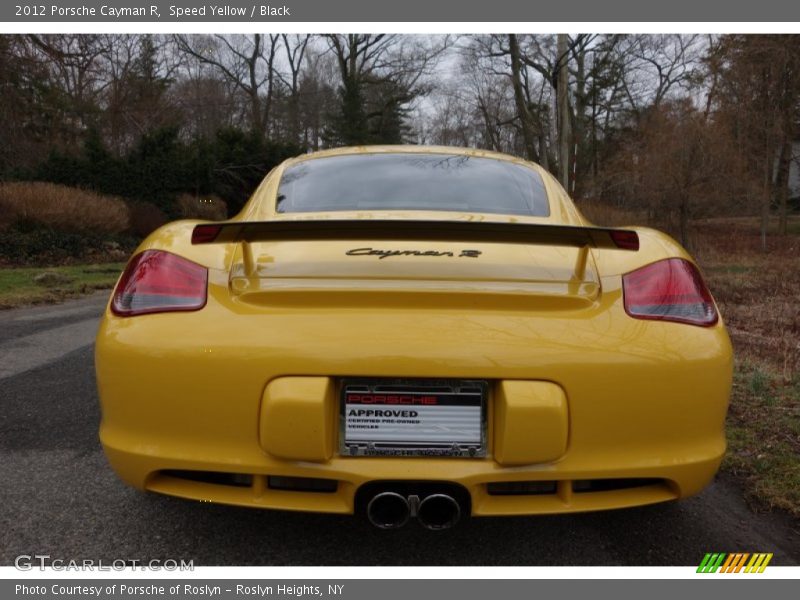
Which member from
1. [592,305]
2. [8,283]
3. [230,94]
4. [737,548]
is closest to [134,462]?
[592,305]

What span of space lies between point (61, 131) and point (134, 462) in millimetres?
25945

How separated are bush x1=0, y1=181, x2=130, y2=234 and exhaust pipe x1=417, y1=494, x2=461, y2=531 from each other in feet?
48.4

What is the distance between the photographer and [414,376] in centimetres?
161

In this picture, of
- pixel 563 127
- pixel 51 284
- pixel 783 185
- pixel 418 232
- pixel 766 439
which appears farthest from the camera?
pixel 783 185

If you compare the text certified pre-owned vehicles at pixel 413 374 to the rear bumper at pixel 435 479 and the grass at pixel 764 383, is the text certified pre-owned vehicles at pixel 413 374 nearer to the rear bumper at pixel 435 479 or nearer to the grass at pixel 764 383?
the rear bumper at pixel 435 479

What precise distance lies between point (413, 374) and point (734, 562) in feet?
4.25

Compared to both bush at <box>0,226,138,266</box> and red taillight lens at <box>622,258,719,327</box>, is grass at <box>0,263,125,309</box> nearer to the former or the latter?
bush at <box>0,226,138,266</box>

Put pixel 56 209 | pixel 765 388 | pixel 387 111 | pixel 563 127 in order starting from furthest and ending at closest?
1. pixel 387 111
2. pixel 56 209
3. pixel 563 127
4. pixel 765 388

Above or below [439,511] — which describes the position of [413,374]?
above

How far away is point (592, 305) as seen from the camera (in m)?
1.74

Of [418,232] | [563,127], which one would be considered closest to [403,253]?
[418,232]

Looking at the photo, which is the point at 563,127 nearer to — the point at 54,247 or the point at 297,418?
the point at 54,247

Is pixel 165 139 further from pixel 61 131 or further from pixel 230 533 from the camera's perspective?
pixel 230 533

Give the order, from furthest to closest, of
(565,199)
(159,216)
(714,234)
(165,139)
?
(714,234) → (165,139) → (159,216) → (565,199)
